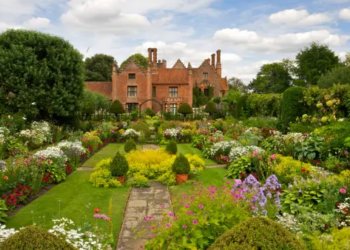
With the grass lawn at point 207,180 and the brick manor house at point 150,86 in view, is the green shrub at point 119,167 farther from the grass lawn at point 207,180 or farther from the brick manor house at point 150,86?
the brick manor house at point 150,86

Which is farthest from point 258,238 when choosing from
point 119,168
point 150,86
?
point 150,86

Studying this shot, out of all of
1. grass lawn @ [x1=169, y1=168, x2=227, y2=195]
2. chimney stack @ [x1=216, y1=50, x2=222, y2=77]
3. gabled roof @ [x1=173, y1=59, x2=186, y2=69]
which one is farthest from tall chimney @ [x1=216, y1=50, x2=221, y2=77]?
grass lawn @ [x1=169, y1=168, x2=227, y2=195]

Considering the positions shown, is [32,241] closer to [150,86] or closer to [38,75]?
[38,75]

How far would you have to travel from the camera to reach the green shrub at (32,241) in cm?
256

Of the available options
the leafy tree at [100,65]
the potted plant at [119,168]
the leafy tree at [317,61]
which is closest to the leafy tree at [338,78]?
the leafy tree at [317,61]

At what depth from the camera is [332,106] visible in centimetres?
1519

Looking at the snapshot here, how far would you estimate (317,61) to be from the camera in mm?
48938

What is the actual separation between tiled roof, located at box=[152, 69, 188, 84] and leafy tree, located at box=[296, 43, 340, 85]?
22.4 metres

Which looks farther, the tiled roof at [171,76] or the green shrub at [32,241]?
the tiled roof at [171,76]

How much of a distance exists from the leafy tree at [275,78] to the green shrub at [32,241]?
183ft

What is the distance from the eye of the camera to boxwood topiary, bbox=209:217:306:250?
8.57ft

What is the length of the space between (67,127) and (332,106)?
14751 millimetres

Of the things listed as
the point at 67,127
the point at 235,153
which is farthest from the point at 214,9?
the point at 67,127

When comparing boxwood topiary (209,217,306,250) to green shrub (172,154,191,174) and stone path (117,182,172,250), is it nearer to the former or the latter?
stone path (117,182,172,250)
